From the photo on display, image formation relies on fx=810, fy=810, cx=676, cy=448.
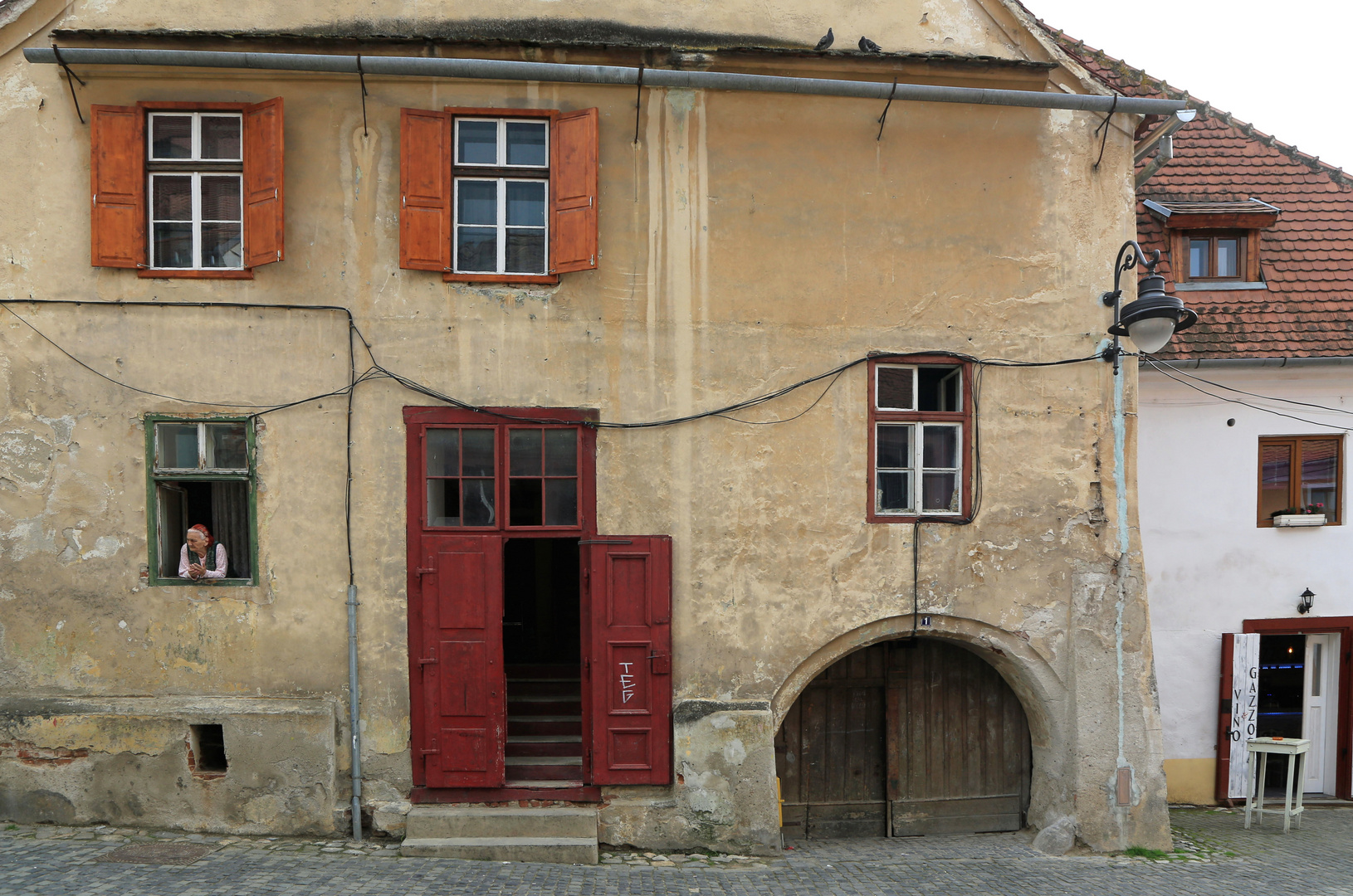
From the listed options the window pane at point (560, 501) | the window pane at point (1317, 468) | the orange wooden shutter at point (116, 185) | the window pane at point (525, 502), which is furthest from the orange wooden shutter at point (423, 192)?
the window pane at point (1317, 468)

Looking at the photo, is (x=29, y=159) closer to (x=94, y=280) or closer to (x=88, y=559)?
(x=94, y=280)

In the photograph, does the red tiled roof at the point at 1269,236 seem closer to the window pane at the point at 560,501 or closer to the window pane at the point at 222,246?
the window pane at the point at 560,501

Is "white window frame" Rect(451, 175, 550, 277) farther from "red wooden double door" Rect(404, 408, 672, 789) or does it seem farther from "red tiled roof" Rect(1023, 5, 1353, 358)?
"red tiled roof" Rect(1023, 5, 1353, 358)

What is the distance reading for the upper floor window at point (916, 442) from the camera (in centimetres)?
749

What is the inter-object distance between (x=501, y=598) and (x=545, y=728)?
1.84 m

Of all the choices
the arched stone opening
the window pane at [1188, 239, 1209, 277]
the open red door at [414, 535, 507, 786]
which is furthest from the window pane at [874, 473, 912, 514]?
the window pane at [1188, 239, 1209, 277]

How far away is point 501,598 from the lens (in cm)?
718

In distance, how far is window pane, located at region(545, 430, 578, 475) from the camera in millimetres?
A: 7199

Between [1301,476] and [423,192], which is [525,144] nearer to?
[423,192]

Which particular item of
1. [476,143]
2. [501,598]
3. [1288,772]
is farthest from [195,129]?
[1288,772]

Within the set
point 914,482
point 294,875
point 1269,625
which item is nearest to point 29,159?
point 294,875

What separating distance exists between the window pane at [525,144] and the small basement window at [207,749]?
558 centimetres

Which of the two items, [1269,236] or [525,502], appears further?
[1269,236]

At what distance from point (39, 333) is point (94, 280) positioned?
2.14 ft
